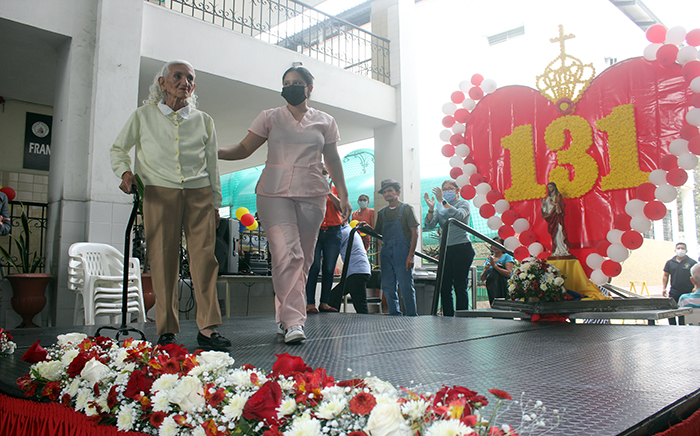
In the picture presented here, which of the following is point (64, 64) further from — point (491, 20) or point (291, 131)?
point (491, 20)

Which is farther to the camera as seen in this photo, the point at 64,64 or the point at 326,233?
the point at 64,64

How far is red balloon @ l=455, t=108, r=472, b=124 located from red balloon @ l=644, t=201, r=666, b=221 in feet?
6.83

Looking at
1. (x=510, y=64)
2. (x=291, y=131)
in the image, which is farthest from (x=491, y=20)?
(x=291, y=131)

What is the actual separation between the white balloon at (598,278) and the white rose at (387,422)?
378cm

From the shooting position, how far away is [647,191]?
387 centimetres

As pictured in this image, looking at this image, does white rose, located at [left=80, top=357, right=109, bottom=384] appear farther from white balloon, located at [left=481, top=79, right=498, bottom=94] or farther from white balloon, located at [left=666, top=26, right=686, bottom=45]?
white balloon, located at [left=481, top=79, right=498, bottom=94]

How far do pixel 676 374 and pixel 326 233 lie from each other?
121 inches

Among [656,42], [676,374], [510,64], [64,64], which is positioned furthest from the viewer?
[510,64]

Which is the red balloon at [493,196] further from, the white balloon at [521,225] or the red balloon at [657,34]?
the red balloon at [657,34]

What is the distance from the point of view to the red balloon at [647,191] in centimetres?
386

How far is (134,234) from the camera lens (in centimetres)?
564

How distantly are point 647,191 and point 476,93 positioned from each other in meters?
2.07

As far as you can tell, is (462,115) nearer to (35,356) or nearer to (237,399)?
(35,356)

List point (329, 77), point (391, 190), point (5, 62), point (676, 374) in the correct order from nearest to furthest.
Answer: point (676, 374)
point (391, 190)
point (5, 62)
point (329, 77)
